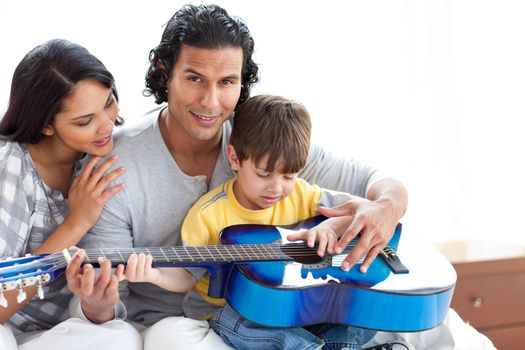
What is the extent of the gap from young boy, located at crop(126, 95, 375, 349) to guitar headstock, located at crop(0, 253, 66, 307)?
27 cm

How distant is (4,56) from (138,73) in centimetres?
42

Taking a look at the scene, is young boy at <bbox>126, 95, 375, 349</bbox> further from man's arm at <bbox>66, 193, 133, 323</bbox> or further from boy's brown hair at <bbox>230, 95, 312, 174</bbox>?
man's arm at <bbox>66, 193, 133, 323</bbox>

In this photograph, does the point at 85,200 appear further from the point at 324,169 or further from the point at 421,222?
the point at 421,222

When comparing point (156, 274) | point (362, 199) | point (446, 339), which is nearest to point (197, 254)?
point (156, 274)

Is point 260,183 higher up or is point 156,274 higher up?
point 260,183

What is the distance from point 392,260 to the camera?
1761 millimetres

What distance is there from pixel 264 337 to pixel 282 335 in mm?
44

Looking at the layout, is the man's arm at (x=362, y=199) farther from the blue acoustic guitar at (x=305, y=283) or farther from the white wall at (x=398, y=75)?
the white wall at (x=398, y=75)

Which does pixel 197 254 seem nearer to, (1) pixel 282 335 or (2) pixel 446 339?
(1) pixel 282 335

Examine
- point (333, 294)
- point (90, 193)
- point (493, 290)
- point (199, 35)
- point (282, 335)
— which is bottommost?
point (493, 290)

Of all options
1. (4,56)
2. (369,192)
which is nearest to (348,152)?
(369,192)

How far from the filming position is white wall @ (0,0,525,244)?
2.19 meters

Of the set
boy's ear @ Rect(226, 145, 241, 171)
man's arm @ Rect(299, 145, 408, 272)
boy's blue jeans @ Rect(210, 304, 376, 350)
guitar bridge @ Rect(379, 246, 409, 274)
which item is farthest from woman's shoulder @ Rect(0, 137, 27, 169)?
guitar bridge @ Rect(379, 246, 409, 274)

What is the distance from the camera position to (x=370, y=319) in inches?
63.9
